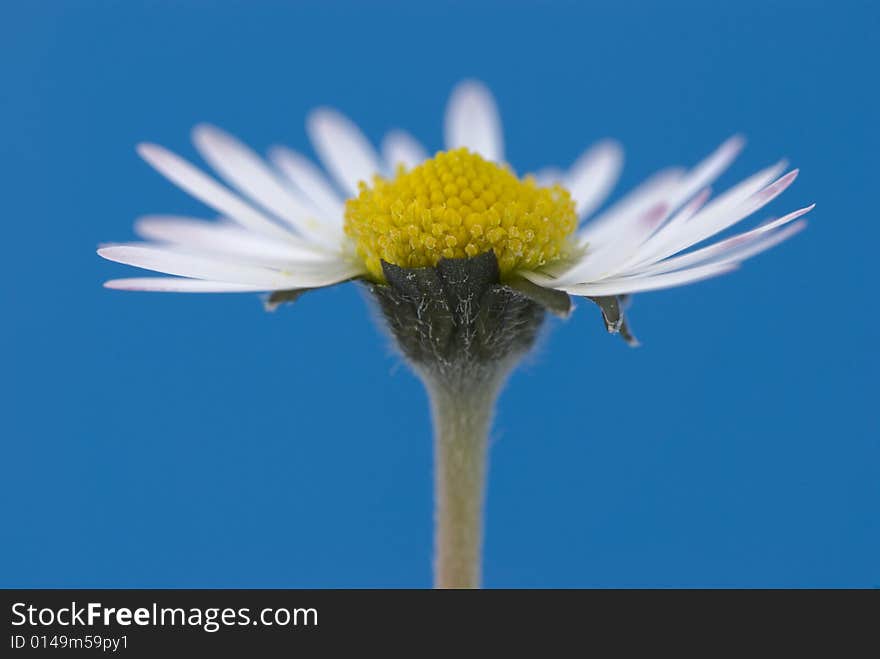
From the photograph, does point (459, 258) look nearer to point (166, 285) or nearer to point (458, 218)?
point (458, 218)

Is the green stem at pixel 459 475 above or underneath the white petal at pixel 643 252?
underneath

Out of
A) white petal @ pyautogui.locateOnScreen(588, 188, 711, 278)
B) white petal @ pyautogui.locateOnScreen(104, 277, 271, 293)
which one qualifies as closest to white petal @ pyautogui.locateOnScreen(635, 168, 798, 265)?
white petal @ pyautogui.locateOnScreen(588, 188, 711, 278)

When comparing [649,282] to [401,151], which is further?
[401,151]

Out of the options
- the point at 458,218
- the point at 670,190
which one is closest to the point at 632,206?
the point at 670,190

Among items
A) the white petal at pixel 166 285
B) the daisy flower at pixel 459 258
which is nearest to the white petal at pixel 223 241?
the daisy flower at pixel 459 258

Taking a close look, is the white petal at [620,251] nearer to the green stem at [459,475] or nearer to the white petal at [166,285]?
the green stem at [459,475]

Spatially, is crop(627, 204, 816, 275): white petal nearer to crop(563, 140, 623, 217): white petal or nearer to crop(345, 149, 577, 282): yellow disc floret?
crop(345, 149, 577, 282): yellow disc floret
